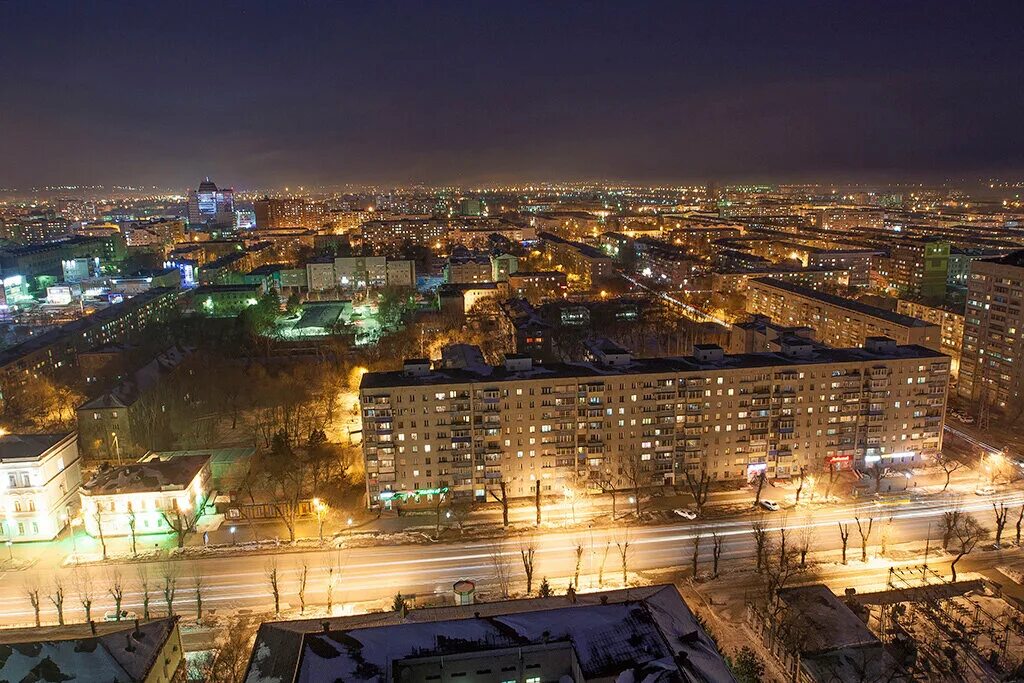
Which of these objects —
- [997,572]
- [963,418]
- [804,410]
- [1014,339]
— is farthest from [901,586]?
[1014,339]

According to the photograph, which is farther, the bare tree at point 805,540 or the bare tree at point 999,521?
the bare tree at point 999,521

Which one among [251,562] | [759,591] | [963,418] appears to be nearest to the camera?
[759,591]

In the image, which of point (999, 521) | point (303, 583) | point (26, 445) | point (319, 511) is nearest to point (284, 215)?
point (26, 445)

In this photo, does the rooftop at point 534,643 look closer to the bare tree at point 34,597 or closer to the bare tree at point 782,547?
the bare tree at point 782,547

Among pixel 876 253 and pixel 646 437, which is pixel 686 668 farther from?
pixel 876 253

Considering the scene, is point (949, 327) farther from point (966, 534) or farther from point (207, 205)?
point (207, 205)

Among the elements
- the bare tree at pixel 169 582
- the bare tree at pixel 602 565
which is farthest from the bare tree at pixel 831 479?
the bare tree at pixel 169 582

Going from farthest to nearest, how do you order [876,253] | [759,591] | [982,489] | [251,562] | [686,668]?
1. [876,253]
2. [982,489]
3. [251,562]
4. [759,591]
5. [686,668]

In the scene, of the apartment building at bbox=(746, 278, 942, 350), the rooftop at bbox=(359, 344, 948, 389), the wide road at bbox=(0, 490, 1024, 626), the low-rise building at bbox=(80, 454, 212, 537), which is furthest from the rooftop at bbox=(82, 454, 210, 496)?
the apartment building at bbox=(746, 278, 942, 350)
